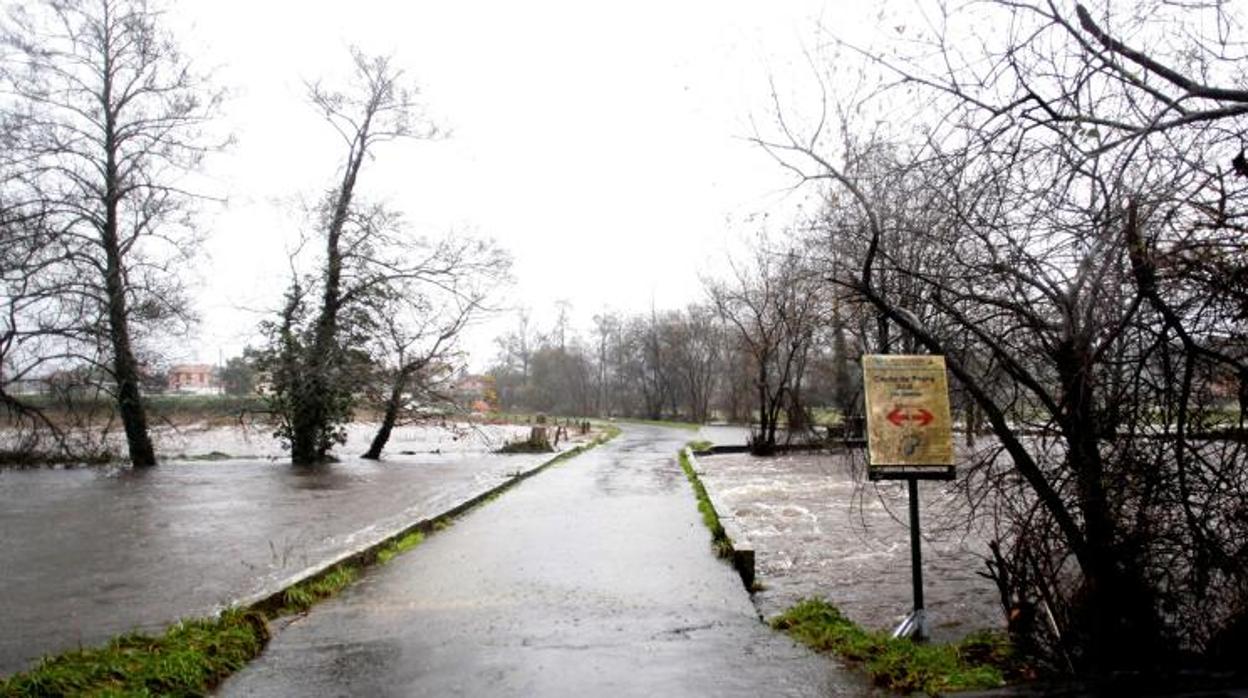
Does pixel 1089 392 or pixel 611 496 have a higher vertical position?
pixel 1089 392

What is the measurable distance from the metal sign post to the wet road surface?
5.07 meters

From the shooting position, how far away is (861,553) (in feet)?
30.8

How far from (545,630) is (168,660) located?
2.45 metres

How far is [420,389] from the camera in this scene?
26312 mm

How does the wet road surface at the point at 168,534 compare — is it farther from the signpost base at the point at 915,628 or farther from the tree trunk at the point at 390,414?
the signpost base at the point at 915,628

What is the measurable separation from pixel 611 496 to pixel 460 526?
13.0ft

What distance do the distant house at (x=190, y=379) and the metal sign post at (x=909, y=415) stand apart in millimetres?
23482

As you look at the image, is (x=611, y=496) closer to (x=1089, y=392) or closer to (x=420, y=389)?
(x=1089, y=392)

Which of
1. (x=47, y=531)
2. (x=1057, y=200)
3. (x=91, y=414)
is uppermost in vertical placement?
(x=1057, y=200)

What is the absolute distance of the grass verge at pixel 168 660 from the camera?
4723 mm

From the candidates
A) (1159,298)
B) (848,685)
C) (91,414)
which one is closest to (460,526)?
(848,685)

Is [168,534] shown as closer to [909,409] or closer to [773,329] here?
[909,409]

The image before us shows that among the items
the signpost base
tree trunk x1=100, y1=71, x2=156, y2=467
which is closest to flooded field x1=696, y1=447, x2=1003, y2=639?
the signpost base

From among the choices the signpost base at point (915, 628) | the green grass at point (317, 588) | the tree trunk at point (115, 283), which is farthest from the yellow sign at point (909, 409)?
the tree trunk at point (115, 283)
